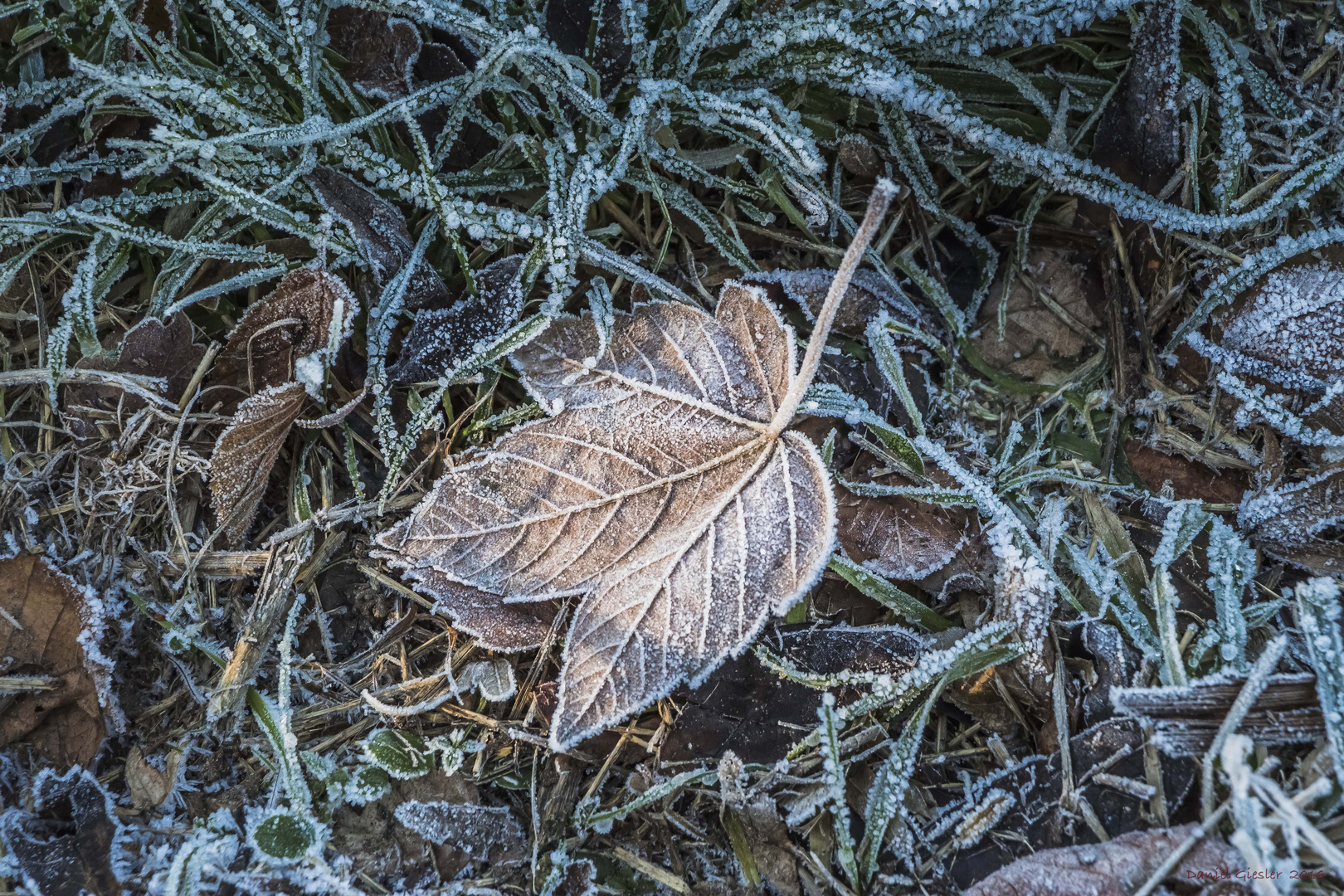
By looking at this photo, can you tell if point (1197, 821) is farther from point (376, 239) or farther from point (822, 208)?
point (376, 239)

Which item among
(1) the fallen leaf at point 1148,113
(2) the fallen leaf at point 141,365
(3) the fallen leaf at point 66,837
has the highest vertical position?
(1) the fallen leaf at point 1148,113

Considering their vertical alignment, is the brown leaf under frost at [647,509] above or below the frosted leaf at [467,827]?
above

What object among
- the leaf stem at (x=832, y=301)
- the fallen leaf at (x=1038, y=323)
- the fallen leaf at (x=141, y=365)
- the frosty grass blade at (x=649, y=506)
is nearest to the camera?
the leaf stem at (x=832, y=301)

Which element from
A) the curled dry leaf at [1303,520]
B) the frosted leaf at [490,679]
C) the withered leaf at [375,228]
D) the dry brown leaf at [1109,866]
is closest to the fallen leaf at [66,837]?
the frosted leaf at [490,679]

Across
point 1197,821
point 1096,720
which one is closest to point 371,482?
point 1096,720

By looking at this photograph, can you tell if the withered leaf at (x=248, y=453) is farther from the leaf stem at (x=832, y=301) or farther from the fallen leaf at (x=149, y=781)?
the leaf stem at (x=832, y=301)

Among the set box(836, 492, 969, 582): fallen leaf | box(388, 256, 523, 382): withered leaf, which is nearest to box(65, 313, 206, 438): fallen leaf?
box(388, 256, 523, 382): withered leaf

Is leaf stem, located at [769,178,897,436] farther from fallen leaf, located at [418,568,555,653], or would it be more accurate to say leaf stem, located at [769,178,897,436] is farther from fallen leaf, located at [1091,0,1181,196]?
fallen leaf, located at [1091,0,1181,196]
